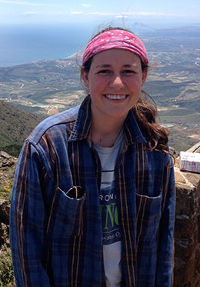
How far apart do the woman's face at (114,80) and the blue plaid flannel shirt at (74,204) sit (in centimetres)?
15

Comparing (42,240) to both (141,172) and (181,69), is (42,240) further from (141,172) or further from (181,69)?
(181,69)

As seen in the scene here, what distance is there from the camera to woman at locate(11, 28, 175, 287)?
5.07 ft

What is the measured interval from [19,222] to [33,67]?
17113cm

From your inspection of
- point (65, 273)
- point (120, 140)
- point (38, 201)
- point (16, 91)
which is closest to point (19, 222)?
point (38, 201)

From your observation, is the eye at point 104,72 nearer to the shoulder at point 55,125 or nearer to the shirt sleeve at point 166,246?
the shoulder at point 55,125

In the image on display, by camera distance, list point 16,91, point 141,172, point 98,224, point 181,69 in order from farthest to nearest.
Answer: point 181,69
point 16,91
point 141,172
point 98,224

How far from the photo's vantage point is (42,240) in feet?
5.19

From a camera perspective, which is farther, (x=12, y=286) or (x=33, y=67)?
(x=33, y=67)

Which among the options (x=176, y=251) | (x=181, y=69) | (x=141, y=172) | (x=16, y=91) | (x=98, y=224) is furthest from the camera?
(x=181, y=69)

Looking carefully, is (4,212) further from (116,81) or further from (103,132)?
(116,81)

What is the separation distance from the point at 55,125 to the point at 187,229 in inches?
55.8

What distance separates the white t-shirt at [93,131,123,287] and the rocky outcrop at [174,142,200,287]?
2.72 ft

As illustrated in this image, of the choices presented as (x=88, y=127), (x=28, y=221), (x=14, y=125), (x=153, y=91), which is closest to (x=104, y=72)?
(x=88, y=127)

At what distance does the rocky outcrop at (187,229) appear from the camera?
2.39 metres
